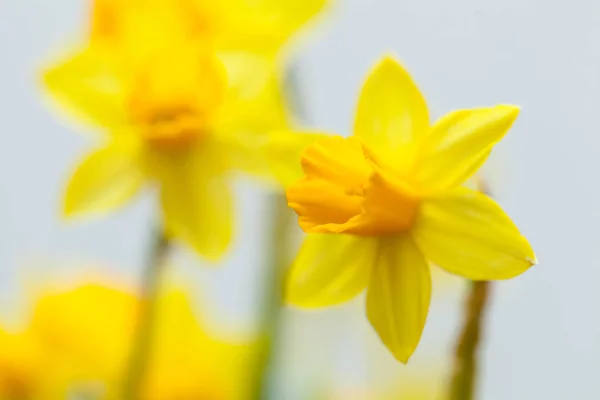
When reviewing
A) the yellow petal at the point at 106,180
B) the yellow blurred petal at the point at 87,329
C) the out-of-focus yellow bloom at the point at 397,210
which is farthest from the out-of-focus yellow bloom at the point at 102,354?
the out-of-focus yellow bloom at the point at 397,210

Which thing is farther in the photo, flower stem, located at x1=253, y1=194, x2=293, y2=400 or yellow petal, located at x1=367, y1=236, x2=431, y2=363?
flower stem, located at x1=253, y1=194, x2=293, y2=400

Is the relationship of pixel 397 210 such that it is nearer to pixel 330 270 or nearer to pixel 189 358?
pixel 330 270

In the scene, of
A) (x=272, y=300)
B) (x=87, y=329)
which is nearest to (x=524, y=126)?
(x=272, y=300)

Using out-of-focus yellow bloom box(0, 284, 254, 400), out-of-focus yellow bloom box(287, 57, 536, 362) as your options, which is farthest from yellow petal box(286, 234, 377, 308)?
out-of-focus yellow bloom box(0, 284, 254, 400)

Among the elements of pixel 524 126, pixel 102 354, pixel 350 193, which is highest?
pixel 524 126

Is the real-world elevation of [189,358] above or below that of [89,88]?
below

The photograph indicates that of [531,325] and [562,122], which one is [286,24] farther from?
[531,325]

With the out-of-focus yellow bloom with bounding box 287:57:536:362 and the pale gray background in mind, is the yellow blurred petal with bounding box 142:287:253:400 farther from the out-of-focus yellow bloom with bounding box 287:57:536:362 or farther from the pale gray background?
the out-of-focus yellow bloom with bounding box 287:57:536:362
